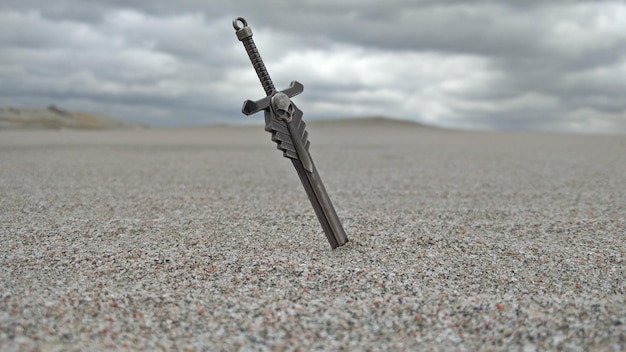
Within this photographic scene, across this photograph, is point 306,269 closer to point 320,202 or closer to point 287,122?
point 320,202

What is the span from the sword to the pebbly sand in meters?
0.41

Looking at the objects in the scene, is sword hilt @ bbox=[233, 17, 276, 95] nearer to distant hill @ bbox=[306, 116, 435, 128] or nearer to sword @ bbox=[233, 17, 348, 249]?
sword @ bbox=[233, 17, 348, 249]

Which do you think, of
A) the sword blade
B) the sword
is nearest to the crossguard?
the sword

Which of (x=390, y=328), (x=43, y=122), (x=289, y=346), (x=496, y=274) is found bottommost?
(x=496, y=274)

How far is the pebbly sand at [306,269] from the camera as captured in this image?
2619 millimetres

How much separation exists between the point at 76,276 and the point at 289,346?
5.66ft

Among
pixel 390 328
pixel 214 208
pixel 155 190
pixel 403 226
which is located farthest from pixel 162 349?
pixel 155 190

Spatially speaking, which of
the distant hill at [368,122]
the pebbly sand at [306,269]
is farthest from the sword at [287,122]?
the distant hill at [368,122]

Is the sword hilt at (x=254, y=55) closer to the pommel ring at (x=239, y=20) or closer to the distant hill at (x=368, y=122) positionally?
the pommel ring at (x=239, y=20)

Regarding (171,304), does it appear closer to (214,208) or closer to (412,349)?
(412,349)

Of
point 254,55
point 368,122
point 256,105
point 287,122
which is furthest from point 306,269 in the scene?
point 368,122

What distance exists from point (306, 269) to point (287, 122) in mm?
1043

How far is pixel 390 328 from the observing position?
2703mm

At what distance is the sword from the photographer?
3.58m
